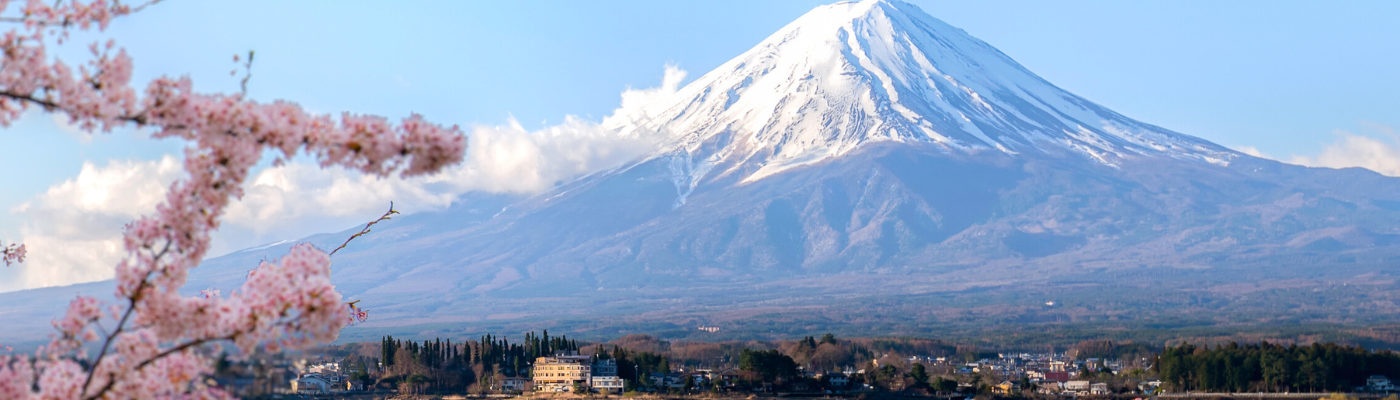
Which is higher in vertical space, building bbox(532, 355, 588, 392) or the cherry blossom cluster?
the cherry blossom cluster

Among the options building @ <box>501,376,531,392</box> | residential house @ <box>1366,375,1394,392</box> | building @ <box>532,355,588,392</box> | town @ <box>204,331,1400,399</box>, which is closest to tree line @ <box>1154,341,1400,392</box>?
town @ <box>204,331,1400,399</box>

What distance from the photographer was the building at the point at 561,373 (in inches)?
2997

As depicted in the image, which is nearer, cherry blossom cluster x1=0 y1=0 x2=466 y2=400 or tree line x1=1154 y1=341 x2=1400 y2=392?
cherry blossom cluster x1=0 y1=0 x2=466 y2=400

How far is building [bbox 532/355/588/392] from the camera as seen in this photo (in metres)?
76.1

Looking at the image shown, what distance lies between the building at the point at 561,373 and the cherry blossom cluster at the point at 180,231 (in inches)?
2719

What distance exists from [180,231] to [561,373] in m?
73.3

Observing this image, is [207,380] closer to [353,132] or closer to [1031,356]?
[353,132]

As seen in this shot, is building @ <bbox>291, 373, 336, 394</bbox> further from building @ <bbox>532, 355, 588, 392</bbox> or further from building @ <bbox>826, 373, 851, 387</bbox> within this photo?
building @ <bbox>826, 373, 851, 387</bbox>

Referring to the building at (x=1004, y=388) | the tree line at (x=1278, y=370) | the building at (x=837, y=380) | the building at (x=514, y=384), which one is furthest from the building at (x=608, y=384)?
the tree line at (x=1278, y=370)

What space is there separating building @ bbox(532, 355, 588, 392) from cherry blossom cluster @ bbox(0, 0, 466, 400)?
6907 centimetres

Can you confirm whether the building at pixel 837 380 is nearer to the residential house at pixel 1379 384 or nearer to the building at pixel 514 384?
the building at pixel 514 384

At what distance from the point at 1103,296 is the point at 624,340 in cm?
8519

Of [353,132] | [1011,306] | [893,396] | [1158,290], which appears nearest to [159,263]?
[353,132]

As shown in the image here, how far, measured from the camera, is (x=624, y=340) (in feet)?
427
